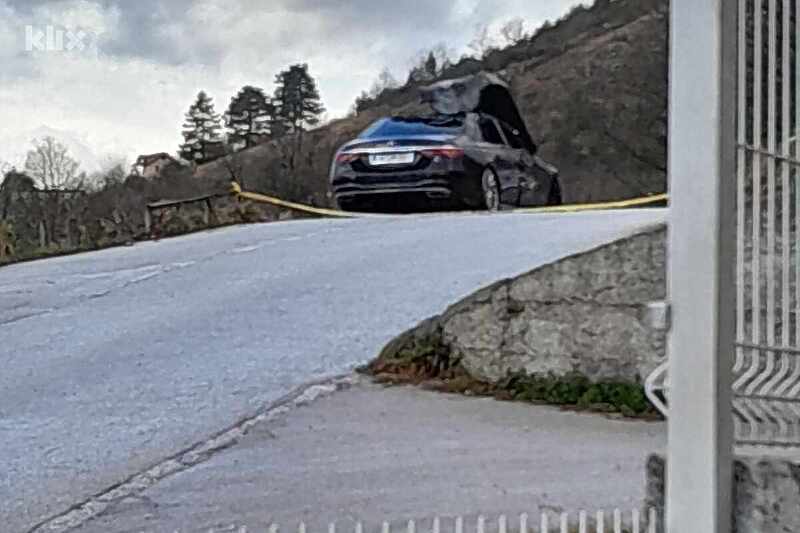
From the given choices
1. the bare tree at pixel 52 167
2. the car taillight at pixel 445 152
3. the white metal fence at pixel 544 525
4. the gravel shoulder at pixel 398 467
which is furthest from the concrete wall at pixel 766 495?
the bare tree at pixel 52 167

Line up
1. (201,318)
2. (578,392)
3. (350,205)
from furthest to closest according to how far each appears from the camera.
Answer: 1. (350,205)
2. (201,318)
3. (578,392)

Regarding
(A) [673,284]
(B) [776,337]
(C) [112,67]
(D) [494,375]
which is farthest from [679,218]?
(C) [112,67]

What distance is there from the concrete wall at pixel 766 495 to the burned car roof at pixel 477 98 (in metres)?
4.81

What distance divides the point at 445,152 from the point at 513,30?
94 cm

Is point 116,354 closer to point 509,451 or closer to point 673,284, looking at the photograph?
point 509,451

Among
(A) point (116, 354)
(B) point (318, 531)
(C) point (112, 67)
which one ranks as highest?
(C) point (112, 67)

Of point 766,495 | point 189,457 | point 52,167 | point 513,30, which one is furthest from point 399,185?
point 766,495

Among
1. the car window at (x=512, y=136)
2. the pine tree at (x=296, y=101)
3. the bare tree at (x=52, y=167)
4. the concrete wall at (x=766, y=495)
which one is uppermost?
the pine tree at (x=296, y=101)

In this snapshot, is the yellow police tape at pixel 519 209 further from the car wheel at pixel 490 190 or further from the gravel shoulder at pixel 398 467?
the gravel shoulder at pixel 398 467

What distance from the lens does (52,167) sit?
621 cm

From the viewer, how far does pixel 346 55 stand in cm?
653

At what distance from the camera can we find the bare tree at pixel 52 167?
20.0ft

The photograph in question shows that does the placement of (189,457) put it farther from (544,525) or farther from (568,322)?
(544,525)

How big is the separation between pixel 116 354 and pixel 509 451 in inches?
85.6
